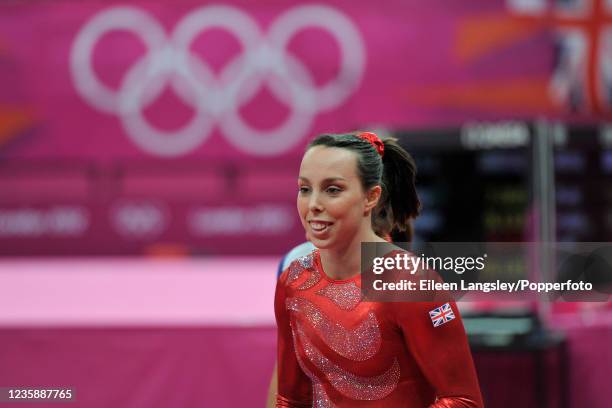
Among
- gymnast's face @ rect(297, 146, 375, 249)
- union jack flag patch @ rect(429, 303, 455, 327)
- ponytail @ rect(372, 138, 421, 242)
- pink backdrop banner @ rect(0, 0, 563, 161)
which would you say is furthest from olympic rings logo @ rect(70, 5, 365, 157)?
union jack flag patch @ rect(429, 303, 455, 327)

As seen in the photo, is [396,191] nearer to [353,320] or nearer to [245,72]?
[353,320]

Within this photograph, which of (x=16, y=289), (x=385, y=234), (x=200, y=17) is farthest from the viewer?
(x=200, y=17)

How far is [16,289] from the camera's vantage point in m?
5.34

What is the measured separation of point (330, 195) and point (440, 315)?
0.35 m

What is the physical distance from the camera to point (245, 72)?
26.7ft

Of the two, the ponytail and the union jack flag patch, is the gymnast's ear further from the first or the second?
the union jack flag patch

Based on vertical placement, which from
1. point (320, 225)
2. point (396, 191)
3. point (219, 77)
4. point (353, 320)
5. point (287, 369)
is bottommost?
point (287, 369)

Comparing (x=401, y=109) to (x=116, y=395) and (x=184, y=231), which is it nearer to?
(x=184, y=231)

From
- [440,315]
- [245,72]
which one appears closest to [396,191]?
[440,315]

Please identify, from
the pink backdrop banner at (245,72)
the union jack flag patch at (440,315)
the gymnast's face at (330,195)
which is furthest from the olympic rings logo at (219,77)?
the union jack flag patch at (440,315)

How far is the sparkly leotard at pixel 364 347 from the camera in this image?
1855 mm

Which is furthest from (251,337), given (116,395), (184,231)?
(184,231)

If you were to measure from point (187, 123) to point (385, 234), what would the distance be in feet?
20.3

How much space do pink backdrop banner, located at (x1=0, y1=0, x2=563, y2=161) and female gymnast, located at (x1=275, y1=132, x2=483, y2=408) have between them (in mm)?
6014
